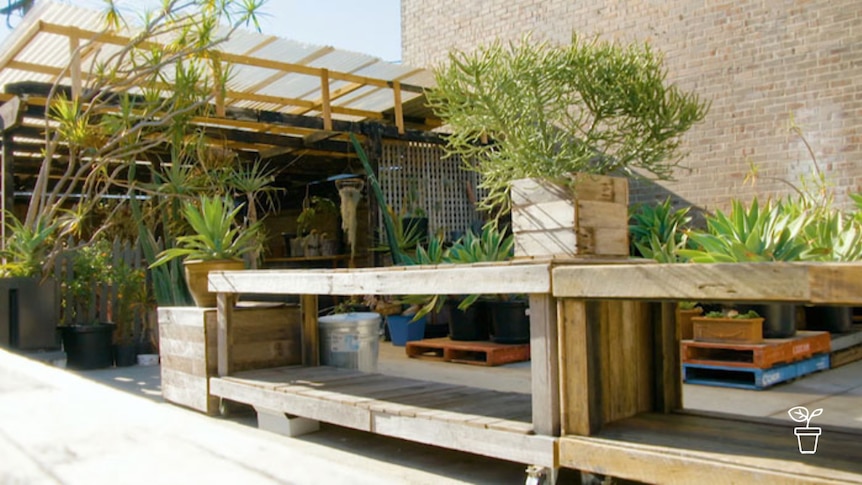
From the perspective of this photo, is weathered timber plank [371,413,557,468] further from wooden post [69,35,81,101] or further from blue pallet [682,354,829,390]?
wooden post [69,35,81,101]

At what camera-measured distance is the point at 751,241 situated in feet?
9.59

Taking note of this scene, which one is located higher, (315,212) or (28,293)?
(315,212)

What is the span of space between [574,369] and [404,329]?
539 centimetres

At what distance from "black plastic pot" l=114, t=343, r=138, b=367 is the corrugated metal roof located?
7.90ft

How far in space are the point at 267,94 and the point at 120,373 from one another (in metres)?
4.31

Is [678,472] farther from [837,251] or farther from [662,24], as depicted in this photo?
[662,24]

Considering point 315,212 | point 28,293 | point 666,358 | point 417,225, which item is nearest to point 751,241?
point 666,358

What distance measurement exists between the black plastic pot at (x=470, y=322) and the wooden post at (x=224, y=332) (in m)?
2.68

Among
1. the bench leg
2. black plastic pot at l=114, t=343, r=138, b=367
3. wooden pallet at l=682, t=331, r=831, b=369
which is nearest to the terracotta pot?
the bench leg

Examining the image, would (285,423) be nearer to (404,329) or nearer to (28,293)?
(28,293)

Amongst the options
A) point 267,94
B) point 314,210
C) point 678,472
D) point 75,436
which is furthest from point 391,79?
point 75,436

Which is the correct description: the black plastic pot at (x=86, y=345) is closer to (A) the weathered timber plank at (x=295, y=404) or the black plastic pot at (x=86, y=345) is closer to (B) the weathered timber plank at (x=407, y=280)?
(A) the weathered timber plank at (x=295, y=404)

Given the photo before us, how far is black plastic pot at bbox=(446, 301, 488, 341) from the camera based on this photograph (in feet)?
21.0

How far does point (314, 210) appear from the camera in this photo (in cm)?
1073
